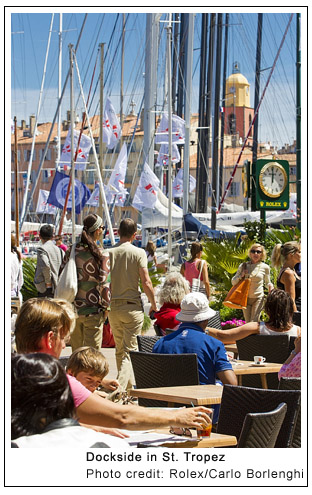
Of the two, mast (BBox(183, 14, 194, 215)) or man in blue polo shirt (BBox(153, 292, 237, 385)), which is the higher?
mast (BBox(183, 14, 194, 215))

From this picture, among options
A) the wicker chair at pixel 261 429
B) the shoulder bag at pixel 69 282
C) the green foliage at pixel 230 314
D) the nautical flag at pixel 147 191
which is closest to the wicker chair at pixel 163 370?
the wicker chair at pixel 261 429

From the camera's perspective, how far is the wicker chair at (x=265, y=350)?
23.6ft

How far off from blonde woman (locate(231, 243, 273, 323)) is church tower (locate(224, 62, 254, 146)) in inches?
4005

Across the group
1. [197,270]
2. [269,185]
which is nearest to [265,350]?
[197,270]

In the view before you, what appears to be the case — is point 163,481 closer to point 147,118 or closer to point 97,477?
point 97,477

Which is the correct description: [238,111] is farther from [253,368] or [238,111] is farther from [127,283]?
[253,368]

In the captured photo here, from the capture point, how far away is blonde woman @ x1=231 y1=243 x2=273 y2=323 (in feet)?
36.9

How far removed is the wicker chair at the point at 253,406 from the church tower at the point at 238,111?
356 ft

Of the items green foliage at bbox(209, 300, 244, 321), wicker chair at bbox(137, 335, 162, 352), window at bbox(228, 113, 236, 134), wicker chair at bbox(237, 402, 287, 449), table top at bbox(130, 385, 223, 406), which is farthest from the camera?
window at bbox(228, 113, 236, 134)

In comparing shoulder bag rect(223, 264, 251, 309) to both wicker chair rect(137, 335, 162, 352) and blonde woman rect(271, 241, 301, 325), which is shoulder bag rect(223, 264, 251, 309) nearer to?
blonde woman rect(271, 241, 301, 325)

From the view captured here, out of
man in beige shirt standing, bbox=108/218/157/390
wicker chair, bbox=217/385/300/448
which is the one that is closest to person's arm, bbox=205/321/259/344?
man in beige shirt standing, bbox=108/218/157/390

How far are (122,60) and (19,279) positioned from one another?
112 feet

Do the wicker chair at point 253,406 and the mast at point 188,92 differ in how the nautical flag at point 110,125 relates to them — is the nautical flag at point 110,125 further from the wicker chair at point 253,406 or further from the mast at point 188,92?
the wicker chair at point 253,406
